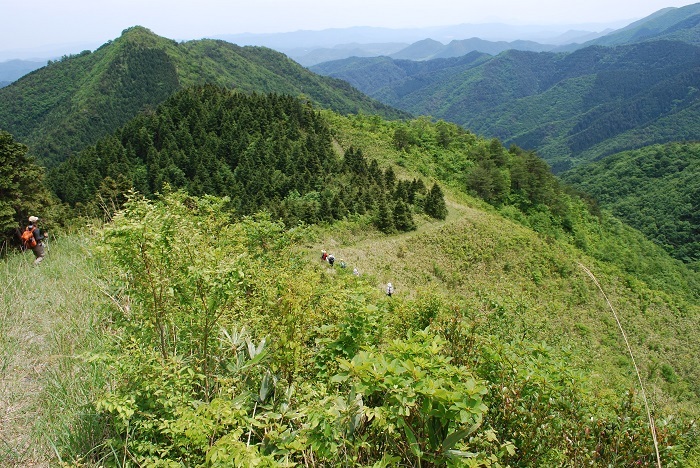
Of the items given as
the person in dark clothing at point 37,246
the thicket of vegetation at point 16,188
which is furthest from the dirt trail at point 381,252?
the person in dark clothing at point 37,246

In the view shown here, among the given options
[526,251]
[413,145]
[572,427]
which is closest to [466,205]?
[526,251]

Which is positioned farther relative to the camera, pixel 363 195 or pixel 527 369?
pixel 363 195

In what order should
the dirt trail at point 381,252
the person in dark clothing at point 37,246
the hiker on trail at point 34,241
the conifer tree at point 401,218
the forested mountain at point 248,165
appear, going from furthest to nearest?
the forested mountain at point 248,165
the conifer tree at point 401,218
the dirt trail at point 381,252
the hiker on trail at point 34,241
the person in dark clothing at point 37,246

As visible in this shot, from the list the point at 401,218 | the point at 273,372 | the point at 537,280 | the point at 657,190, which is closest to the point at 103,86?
the point at 401,218

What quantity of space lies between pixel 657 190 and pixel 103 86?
11038cm

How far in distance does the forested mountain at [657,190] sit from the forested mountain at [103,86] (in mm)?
50409

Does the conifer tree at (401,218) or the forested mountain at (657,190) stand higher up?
the conifer tree at (401,218)

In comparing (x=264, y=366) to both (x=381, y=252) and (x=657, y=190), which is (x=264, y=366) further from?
(x=657, y=190)

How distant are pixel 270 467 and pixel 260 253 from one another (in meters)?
6.02

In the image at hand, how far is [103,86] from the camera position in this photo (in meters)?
90.4

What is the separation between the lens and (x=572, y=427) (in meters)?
4.07

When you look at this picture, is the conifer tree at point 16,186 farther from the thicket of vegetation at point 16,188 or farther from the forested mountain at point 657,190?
the forested mountain at point 657,190

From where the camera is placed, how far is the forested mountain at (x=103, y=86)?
82562 mm

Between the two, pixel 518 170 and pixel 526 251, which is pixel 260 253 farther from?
pixel 518 170
